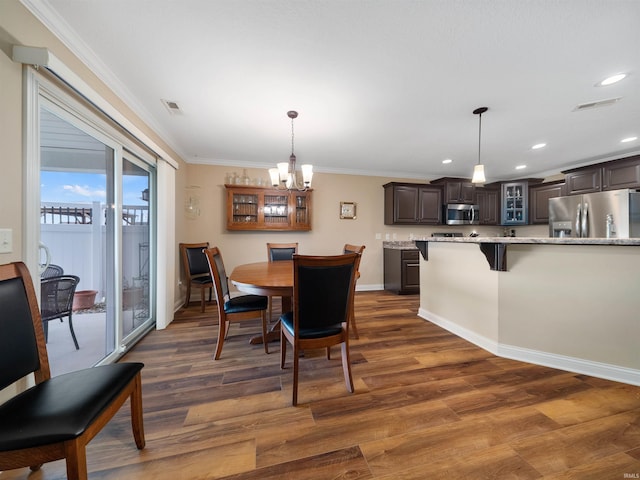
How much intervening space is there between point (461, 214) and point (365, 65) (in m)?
3.99

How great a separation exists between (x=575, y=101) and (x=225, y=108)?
11.2ft

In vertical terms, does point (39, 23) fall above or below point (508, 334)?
above

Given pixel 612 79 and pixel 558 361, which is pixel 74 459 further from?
pixel 612 79

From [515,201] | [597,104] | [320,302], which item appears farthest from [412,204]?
[320,302]

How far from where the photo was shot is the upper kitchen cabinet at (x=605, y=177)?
3.22m

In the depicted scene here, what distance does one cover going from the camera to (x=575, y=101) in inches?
85.2

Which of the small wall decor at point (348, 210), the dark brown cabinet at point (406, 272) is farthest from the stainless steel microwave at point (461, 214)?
the small wall decor at point (348, 210)

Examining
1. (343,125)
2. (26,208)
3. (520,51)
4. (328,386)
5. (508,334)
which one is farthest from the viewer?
(343,125)

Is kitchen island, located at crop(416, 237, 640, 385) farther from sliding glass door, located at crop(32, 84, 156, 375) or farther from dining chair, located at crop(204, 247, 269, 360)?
sliding glass door, located at crop(32, 84, 156, 375)

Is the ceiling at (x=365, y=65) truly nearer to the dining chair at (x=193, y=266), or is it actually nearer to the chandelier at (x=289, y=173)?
the chandelier at (x=289, y=173)

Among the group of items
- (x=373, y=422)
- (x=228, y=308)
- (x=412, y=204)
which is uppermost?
(x=412, y=204)

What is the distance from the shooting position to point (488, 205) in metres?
4.84

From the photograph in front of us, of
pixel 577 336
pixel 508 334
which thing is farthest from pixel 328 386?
pixel 577 336

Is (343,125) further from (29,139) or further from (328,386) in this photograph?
(328,386)
